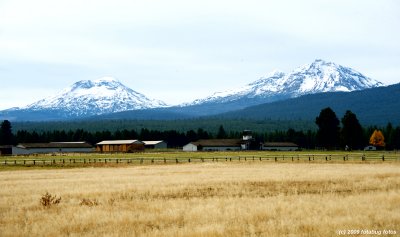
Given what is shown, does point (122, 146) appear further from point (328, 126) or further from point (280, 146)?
point (328, 126)

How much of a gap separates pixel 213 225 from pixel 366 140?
134 m

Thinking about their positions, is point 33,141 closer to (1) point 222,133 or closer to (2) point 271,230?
(1) point 222,133

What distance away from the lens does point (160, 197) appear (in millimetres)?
27750

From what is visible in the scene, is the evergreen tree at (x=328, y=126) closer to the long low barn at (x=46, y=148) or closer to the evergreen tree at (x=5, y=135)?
the long low barn at (x=46, y=148)

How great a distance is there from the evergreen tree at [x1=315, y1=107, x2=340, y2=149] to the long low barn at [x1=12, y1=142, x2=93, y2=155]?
69.0 m

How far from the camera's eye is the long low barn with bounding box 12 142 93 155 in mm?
141000

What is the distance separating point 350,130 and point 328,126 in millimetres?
5196

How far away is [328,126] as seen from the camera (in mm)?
114062

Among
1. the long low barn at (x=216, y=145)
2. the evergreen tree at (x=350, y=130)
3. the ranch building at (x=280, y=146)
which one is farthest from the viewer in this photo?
the ranch building at (x=280, y=146)

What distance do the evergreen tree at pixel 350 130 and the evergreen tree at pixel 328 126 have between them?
2.08 meters

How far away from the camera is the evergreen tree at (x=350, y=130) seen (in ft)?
359

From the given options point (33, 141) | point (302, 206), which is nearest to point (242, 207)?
point (302, 206)

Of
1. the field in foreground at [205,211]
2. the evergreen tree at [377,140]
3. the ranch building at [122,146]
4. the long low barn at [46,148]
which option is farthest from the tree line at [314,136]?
the field in foreground at [205,211]

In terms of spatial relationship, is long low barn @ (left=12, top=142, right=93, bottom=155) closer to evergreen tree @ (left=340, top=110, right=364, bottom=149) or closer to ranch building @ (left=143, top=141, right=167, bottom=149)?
ranch building @ (left=143, top=141, right=167, bottom=149)
